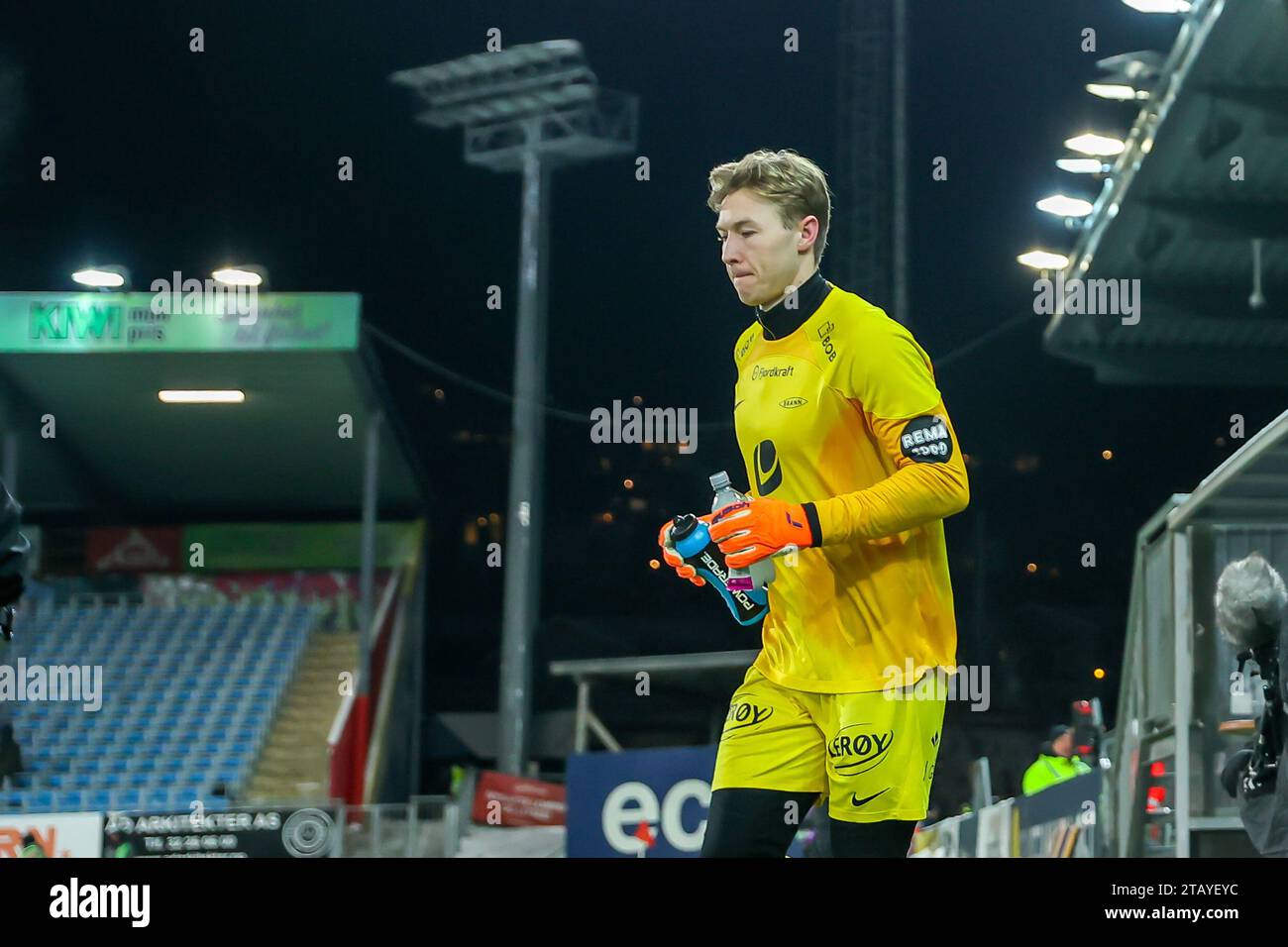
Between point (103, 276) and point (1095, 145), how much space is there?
29.2 feet

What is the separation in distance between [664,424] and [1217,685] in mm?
6919

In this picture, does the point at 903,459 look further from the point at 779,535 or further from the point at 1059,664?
the point at 1059,664

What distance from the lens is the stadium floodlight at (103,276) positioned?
49.4 feet

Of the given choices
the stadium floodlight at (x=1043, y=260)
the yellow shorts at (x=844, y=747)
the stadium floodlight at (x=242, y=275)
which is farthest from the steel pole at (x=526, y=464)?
the yellow shorts at (x=844, y=747)

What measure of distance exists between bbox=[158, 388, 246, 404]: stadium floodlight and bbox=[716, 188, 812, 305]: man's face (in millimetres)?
14191

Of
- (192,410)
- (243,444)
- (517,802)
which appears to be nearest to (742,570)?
(517,802)

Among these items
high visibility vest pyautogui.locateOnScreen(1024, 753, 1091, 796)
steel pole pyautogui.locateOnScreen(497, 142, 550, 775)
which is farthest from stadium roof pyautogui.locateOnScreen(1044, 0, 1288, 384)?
steel pole pyautogui.locateOnScreen(497, 142, 550, 775)

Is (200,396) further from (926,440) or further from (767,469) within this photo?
(926,440)

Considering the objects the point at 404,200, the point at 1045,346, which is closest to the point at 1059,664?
the point at 1045,346

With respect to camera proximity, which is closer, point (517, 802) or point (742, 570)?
point (742, 570)

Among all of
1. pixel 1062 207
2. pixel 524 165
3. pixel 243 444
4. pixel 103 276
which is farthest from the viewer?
pixel 243 444

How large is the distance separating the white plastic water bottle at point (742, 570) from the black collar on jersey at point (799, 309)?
0.38 meters

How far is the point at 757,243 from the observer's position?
12.5 feet

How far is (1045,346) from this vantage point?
38.1ft
